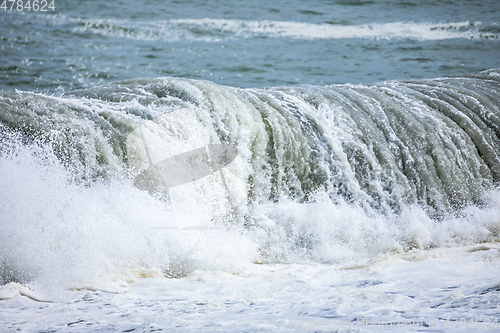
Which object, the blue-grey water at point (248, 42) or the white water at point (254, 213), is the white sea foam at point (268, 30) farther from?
the white water at point (254, 213)

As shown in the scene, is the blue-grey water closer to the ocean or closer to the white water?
the ocean

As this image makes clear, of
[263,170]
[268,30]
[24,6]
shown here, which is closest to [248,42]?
[268,30]

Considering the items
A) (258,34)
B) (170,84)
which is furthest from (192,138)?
(258,34)

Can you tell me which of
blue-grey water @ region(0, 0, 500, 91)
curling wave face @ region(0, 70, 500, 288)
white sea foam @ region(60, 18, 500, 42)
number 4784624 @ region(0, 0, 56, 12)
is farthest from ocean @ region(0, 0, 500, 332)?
number 4784624 @ region(0, 0, 56, 12)

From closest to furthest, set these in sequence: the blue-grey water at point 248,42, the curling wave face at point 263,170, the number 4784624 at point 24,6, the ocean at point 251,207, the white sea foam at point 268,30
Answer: the ocean at point 251,207 → the curling wave face at point 263,170 → the blue-grey water at point 248,42 → the white sea foam at point 268,30 → the number 4784624 at point 24,6

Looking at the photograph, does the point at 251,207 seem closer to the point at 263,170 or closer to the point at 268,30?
the point at 263,170

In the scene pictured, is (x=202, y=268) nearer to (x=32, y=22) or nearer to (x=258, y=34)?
(x=258, y=34)

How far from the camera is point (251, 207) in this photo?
3689mm

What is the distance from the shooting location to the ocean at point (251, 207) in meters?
2.50

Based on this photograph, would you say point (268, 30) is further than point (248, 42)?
Yes

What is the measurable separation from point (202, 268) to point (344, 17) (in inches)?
371

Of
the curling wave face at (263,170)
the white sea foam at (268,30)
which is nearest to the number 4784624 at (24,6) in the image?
the white sea foam at (268,30)

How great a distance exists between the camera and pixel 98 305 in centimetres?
255

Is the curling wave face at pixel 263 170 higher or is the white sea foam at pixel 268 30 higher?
the white sea foam at pixel 268 30
